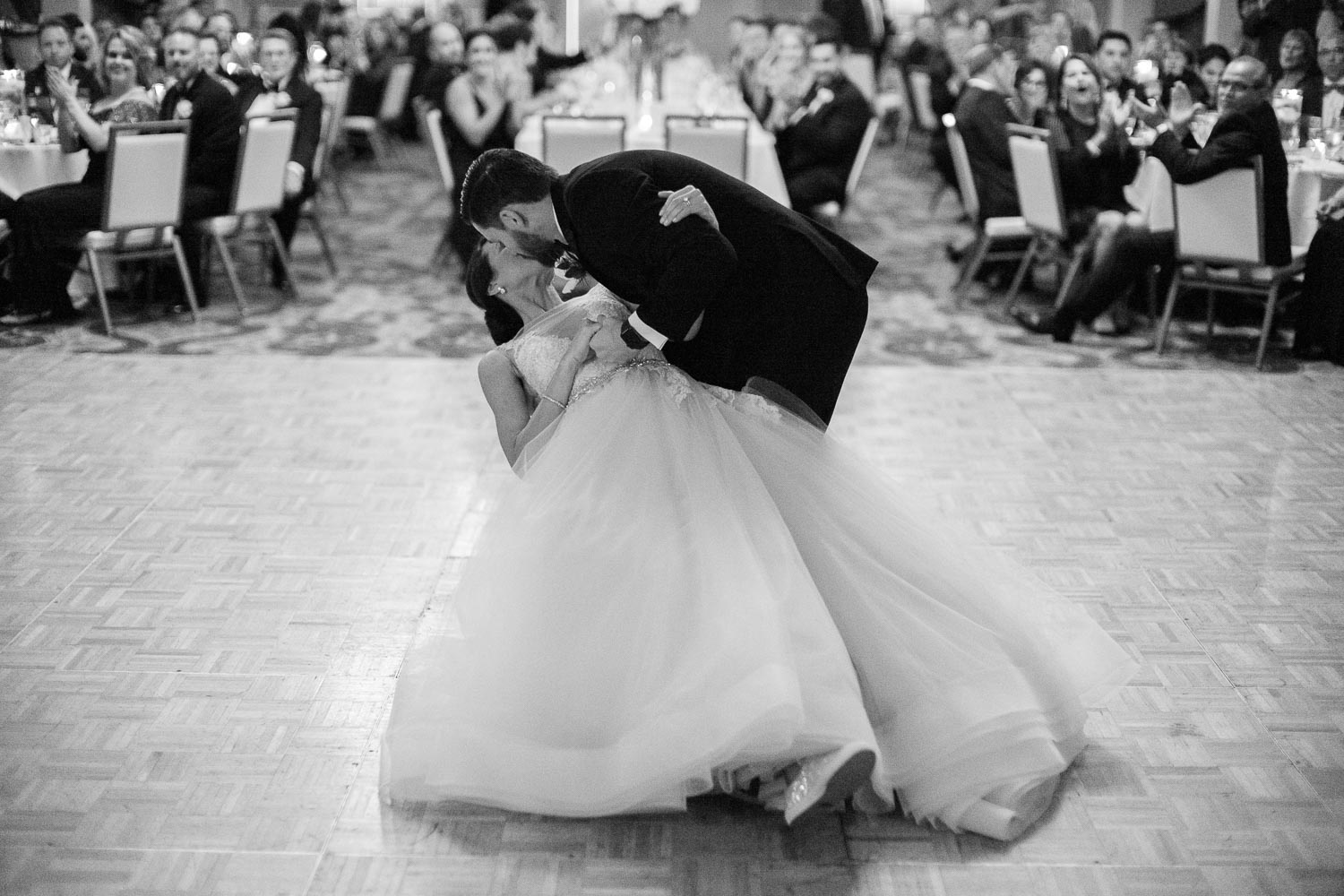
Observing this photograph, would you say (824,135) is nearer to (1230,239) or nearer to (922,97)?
(1230,239)

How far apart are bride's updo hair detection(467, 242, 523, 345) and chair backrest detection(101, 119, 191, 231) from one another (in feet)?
11.3

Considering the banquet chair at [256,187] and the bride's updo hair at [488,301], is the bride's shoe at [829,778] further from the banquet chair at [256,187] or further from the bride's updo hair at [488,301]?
the banquet chair at [256,187]

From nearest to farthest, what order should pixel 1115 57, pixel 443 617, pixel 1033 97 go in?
pixel 443 617 < pixel 1033 97 < pixel 1115 57

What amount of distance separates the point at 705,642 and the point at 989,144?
487 cm

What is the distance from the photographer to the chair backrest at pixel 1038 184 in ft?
19.0

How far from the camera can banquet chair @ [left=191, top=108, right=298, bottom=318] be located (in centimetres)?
595

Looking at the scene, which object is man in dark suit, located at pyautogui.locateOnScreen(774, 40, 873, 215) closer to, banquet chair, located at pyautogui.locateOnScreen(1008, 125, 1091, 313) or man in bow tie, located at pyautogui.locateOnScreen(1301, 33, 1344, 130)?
banquet chair, located at pyautogui.locateOnScreen(1008, 125, 1091, 313)

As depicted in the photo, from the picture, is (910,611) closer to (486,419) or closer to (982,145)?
(486,419)

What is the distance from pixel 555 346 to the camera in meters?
2.47

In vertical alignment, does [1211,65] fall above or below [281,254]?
above

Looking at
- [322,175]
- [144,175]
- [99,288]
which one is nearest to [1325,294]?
[144,175]

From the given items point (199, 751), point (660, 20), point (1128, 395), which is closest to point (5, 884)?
point (199, 751)

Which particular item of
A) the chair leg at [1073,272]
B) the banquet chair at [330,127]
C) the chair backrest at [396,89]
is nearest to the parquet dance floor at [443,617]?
the chair leg at [1073,272]

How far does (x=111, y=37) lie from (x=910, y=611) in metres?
5.41
